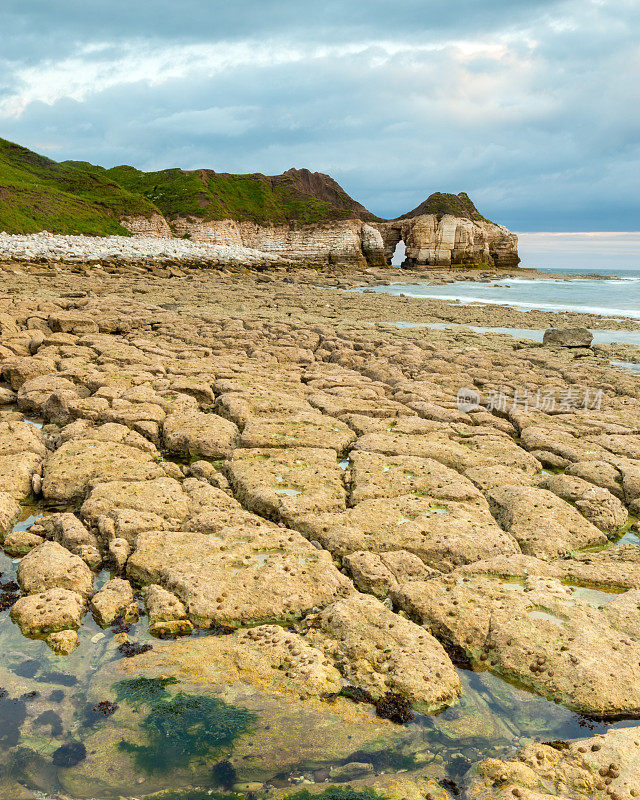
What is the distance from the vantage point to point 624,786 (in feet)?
8.34

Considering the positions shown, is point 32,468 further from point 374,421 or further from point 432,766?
point 432,766

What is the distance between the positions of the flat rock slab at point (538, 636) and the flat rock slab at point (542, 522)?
0.64 meters

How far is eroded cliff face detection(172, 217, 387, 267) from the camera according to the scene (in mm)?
62562

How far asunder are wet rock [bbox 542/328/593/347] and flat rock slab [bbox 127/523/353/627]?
1240 centimetres

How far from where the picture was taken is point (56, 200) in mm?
47594

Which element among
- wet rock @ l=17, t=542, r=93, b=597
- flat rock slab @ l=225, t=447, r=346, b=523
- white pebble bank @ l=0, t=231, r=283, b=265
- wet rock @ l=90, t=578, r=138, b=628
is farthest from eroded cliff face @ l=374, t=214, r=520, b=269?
wet rock @ l=90, t=578, r=138, b=628

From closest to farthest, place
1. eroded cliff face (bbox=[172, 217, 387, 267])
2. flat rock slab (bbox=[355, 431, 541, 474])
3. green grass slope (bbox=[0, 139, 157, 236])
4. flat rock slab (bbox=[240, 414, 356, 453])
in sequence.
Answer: flat rock slab (bbox=[355, 431, 541, 474])
flat rock slab (bbox=[240, 414, 356, 453])
green grass slope (bbox=[0, 139, 157, 236])
eroded cliff face (bbox=[172, 217, 387, 267])

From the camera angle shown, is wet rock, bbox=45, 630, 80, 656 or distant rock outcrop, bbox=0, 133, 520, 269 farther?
distant rock outcrop, bbox=0, 133, 520, 269

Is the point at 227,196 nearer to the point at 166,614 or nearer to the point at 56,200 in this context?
the point at 56,200

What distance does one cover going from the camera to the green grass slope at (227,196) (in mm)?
65750

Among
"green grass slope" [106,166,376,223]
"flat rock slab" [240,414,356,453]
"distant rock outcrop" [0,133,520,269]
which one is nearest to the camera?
"flat rock slab" [240,414,356,453]

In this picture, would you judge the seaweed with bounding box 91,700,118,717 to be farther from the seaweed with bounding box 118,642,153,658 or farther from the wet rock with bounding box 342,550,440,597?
the wet rock with bounding box 342,550,440,597

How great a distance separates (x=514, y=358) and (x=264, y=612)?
10277 millimetres

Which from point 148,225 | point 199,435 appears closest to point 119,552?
point 199,435
